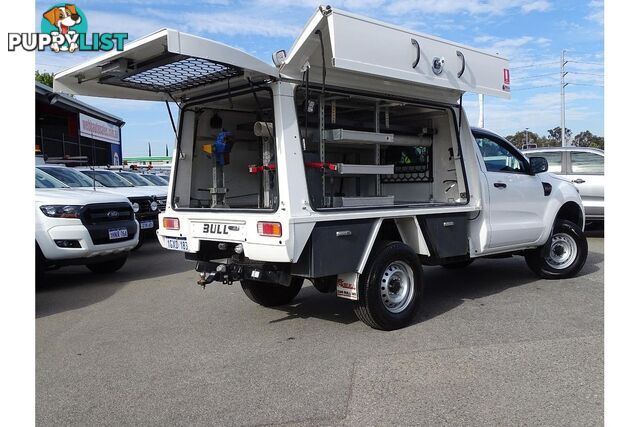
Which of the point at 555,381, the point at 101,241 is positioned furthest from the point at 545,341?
the point at 101,241

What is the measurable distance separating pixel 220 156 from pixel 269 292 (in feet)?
5.62

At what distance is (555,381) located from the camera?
13.5 feet

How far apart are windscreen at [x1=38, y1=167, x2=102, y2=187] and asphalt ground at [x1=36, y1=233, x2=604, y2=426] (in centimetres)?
339

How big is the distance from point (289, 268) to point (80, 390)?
6.35ft

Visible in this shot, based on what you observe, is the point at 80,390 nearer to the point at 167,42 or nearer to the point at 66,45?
the point at 167,42

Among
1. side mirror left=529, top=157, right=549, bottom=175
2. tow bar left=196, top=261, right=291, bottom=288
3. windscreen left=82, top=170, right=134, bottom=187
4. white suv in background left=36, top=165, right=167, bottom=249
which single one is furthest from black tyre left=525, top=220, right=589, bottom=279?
windscreen left=82, top=170, right=134, bottom=187

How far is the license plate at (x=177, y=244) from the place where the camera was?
576 cm

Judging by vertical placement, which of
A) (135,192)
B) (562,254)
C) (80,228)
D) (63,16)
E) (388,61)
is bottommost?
(562,254)

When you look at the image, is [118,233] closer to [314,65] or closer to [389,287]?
[389,287]

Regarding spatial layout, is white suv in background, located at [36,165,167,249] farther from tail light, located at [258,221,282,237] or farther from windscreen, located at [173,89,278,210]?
tail light, located at [258,221,282,237]

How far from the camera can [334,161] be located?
22.2 ft

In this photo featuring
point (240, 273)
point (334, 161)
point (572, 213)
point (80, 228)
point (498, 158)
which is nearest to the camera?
point (240, 273)

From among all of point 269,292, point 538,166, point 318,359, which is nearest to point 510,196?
point 538,166

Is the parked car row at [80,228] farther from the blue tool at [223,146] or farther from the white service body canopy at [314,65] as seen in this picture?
the blue tool at [223,146]
